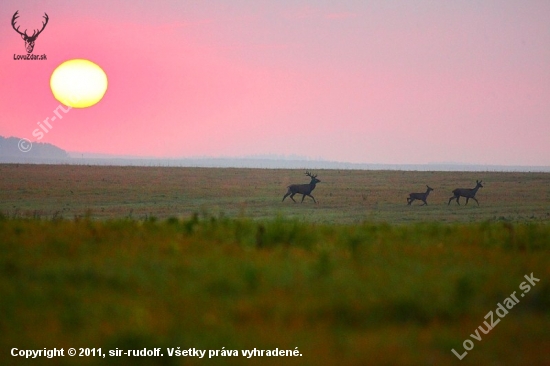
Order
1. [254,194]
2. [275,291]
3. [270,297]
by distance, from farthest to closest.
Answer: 1. [254,194]
2. [275,291]
3. [270,297]

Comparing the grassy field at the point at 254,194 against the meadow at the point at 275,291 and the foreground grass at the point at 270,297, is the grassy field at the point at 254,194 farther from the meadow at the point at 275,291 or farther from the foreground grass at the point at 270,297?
the foreground grass at the point at 270,297

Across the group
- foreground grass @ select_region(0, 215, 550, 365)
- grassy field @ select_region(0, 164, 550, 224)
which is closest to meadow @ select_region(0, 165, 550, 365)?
foreground grass @ select_region(0, 215, 550, 365)

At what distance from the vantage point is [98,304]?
723 cm

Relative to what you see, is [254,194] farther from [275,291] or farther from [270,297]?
[270,297]

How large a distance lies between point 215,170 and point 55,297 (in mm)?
66930

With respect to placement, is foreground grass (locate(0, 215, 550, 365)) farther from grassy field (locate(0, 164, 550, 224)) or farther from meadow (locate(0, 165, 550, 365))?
grassy field (locate(0, 164, 550, 224))

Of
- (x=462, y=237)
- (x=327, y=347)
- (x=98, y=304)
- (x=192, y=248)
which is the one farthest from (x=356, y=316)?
(x=462, y=237)

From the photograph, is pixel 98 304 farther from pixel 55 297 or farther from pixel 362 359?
pixel 362 359

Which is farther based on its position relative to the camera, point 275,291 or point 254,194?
point 254,194

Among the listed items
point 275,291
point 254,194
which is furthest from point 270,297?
point 254,194

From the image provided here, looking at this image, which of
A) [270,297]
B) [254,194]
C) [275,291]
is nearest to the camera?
[270,297]

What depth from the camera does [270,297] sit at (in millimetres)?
7562

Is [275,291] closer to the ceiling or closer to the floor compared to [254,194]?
closer to the ceiling

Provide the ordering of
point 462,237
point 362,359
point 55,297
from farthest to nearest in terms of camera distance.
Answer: point 462,237 → point 55,297 → point 362,359
